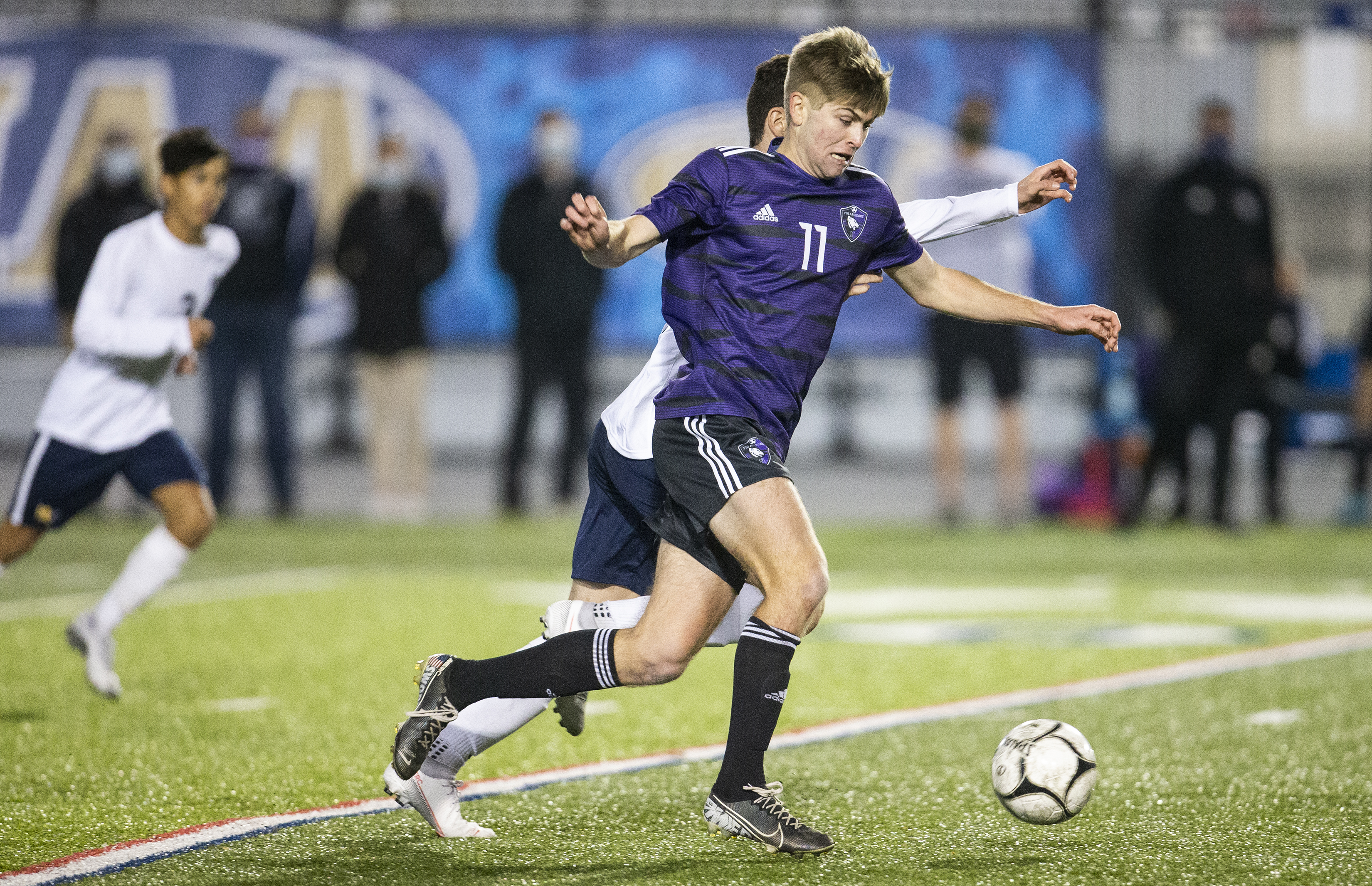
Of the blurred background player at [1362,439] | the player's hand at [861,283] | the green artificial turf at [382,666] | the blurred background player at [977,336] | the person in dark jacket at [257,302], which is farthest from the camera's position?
the blurred background player at [1362,439]

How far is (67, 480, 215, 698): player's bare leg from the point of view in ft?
19.8

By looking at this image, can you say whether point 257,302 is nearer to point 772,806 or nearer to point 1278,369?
point 1278,369

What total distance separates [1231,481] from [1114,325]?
330 inches

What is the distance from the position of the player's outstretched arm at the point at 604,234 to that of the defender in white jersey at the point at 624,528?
19.5 inches

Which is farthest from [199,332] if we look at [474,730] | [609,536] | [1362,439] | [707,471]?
[1362,439]

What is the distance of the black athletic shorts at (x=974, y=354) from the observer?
11.8 m

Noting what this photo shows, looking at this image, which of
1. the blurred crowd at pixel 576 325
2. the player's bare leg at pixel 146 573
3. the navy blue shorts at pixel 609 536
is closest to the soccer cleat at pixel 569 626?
the navy blue shorts at pixel 609 536

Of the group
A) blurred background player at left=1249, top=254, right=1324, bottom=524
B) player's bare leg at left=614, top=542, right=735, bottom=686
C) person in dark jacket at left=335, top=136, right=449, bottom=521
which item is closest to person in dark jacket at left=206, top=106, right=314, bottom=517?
person in dark jacket at left=335, top=136, right=449, bottom=521

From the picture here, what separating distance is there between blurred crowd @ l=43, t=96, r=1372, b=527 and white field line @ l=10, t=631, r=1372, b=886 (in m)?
4.62

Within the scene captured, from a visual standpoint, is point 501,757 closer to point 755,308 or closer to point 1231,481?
point 755,308

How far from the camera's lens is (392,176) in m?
12.8

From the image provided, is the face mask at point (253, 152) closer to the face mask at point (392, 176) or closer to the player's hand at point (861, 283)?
→ the face mask at point (392, 176)

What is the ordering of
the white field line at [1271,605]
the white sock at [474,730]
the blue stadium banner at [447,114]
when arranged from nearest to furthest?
the white sock at [474,730] → the white field line at [1271,605] → the blue stadium banner at [447,114]

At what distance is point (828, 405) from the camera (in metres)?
20.0
